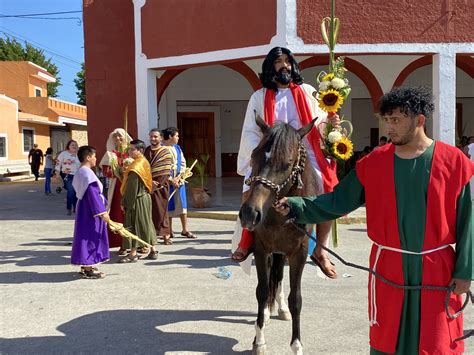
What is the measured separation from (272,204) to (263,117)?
1.24 m

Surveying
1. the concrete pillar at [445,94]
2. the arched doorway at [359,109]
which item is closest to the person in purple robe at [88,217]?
the concrete pillar at [445,94]

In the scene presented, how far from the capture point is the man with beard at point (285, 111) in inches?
145

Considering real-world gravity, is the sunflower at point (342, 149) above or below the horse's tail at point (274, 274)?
above

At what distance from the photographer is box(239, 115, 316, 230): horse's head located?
2541mm

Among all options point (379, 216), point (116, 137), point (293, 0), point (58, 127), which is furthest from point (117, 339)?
point (58, 127)

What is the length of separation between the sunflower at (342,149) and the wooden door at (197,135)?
14.9 meters

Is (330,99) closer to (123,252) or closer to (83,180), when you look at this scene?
(83,180)

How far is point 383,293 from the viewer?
7.94 feet

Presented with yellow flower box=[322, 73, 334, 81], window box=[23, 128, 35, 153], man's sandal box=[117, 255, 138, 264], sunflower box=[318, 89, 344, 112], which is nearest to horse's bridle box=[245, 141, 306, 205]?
sunflower box=[318, 89, 344, 112]

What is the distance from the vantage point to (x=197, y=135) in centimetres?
1894

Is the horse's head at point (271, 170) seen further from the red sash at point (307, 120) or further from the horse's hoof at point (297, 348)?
the horse's hoof at point (297, 348)

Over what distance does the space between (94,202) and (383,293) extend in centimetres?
417

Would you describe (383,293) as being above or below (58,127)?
below

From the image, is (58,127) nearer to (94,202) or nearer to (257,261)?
(94,202)
